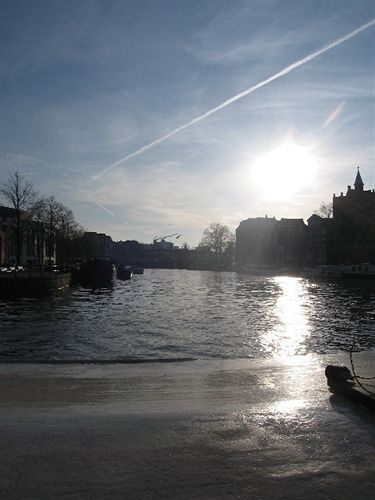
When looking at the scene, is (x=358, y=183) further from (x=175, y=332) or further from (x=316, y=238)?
(x=175, y=332)

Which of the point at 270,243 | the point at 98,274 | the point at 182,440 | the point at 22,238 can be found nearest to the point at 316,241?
the point at 270,243

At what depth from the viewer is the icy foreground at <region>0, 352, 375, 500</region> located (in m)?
5.06

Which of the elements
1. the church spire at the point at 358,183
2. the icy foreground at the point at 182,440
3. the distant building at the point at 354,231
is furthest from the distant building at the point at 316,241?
the icy foreground at the point at 182,440

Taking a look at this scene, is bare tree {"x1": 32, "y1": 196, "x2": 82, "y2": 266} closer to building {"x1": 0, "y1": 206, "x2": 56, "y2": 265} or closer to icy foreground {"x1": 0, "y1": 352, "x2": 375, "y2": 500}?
building {"x1": 0, "y1": 206, "x2": 56, "y2": 265}

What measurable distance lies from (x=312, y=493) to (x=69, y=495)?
2.43m

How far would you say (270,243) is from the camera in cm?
16788

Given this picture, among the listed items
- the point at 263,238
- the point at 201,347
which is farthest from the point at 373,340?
the point at 263,238

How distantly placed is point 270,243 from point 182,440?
164m

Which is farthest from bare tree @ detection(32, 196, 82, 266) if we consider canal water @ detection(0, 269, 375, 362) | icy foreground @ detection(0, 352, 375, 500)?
icy foreground @ detection(0, 352, 375, 500)

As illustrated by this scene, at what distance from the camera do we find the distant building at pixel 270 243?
518ft

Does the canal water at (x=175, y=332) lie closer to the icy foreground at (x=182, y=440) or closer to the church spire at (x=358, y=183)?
the icy foreground at (x=182, y=440)

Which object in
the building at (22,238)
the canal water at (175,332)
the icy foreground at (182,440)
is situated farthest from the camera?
the building at (22,238)

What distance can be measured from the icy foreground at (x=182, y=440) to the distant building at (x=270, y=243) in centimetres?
14345

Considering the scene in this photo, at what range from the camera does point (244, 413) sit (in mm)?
7781
